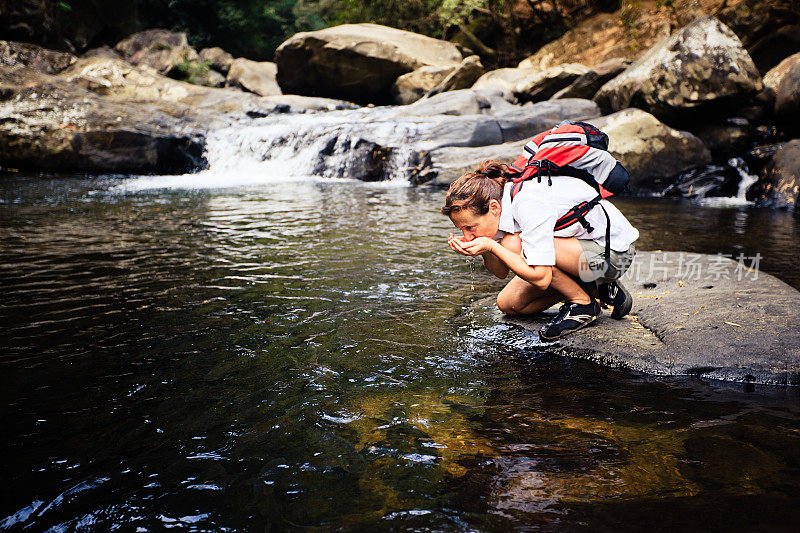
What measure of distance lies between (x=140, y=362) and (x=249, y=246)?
298 centimetres

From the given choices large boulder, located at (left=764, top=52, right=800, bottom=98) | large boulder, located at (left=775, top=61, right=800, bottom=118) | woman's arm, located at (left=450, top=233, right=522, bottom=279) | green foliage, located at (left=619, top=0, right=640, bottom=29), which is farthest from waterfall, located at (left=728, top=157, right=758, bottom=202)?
green foliage, located at (left=619, top=0, right=640, bottom=29)

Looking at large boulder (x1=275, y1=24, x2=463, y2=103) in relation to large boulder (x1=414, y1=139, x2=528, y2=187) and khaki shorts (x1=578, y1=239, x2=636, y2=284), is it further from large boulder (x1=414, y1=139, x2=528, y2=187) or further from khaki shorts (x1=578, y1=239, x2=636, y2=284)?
khaki shorts (x1=578, y1=239, x2=636, y2=284)

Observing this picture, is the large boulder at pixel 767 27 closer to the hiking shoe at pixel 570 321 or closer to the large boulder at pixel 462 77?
the large boulder at pixel 462 77

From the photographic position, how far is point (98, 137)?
13.3 metres

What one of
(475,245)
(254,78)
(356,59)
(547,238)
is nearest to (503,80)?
(356,59)

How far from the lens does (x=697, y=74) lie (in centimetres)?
1070

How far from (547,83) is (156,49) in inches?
663

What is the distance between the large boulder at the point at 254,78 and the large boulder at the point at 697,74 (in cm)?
1515

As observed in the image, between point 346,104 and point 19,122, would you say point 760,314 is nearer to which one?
point 19,122

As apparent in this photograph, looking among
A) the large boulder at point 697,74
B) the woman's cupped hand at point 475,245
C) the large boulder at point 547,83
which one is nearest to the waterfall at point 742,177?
the large boulder at point 697,74

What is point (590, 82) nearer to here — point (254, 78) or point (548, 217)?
point (548, 217)

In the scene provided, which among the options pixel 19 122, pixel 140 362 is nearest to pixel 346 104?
pixel 19 122

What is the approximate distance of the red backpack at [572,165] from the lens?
2896mm

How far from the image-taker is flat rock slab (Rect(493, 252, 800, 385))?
Answer: 267 centimetres
